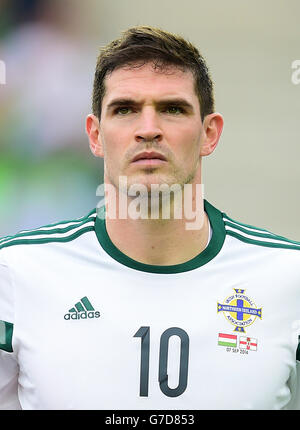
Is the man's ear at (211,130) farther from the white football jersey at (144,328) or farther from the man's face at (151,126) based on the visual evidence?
the white football jersey at (144,328)

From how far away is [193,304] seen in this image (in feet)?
7.67

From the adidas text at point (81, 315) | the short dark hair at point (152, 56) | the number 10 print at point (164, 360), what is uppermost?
Result: the short dark hair at point (152, 56)

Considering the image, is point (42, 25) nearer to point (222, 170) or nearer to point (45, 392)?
point (222, 170)

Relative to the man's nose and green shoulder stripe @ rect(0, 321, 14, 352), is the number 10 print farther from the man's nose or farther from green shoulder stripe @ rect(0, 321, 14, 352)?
the man's nose

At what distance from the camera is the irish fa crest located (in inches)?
91.8

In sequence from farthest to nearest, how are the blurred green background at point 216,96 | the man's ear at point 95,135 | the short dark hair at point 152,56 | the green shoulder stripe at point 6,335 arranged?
the blurred green background at point 216,96 < the man's ear at point 95,135 < the short dark hair at point 152,56 < the green shoulder stripe at point 6,335

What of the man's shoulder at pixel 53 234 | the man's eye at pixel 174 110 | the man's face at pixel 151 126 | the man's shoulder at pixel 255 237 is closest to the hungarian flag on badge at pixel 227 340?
the man's shoulder at pixel 255 237

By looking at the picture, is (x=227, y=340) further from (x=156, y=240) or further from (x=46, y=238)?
(x=46, y=238)

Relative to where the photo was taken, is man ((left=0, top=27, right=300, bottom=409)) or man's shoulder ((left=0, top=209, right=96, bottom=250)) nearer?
man ((left=0, top=27, right=300, bottom=409))

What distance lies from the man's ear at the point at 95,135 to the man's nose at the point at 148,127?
29 cm

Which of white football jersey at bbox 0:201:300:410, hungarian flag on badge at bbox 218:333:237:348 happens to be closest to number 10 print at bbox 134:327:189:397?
white football jersey at bbox 0:201:300:410

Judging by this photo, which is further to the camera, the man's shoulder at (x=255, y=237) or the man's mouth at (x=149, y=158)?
the man's shoulder at (x=255, y=237)

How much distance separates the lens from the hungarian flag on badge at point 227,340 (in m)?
2.28

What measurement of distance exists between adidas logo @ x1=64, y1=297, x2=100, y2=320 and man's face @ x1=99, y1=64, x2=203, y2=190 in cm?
45
